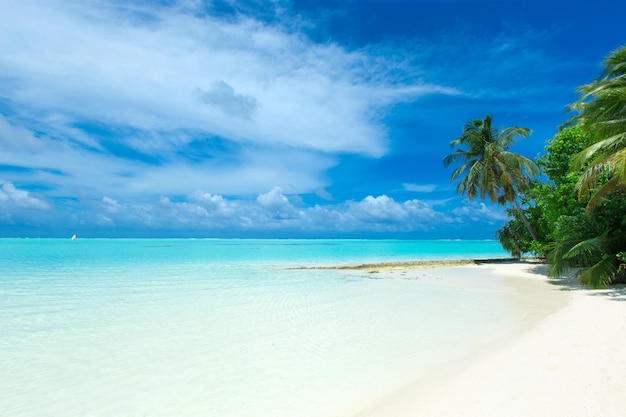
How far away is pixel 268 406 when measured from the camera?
3.88 m

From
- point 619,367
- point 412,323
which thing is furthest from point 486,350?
point 412,323

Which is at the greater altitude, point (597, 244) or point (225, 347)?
point (597, 244)

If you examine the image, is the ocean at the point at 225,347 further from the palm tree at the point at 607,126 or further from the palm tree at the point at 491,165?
the palm tree at the point at 491,165

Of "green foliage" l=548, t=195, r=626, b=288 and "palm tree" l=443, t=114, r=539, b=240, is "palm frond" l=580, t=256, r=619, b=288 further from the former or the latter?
"palm tree" l=443, t=114, r=539, b=240

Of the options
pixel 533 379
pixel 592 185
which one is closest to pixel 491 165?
pixel 592 185

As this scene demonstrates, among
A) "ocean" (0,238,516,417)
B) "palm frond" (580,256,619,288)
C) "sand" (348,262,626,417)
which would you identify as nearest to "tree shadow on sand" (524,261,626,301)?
"palm frond" (580,256,619,288)

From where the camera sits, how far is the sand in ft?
11.1

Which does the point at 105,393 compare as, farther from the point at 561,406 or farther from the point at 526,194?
the point at 526,194

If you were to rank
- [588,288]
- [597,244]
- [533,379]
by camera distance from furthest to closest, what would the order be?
1. [588,288]
2. [597,244]
3. [533,379]

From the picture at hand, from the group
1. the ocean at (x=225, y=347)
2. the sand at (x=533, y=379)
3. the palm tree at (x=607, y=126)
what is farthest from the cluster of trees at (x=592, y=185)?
A: the sand at (x=533, y=379)

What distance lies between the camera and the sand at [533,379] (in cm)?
337

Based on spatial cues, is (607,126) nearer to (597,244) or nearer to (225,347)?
(597,244)

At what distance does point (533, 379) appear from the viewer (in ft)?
13.2

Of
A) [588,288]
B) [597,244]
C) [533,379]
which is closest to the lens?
[533,379]
